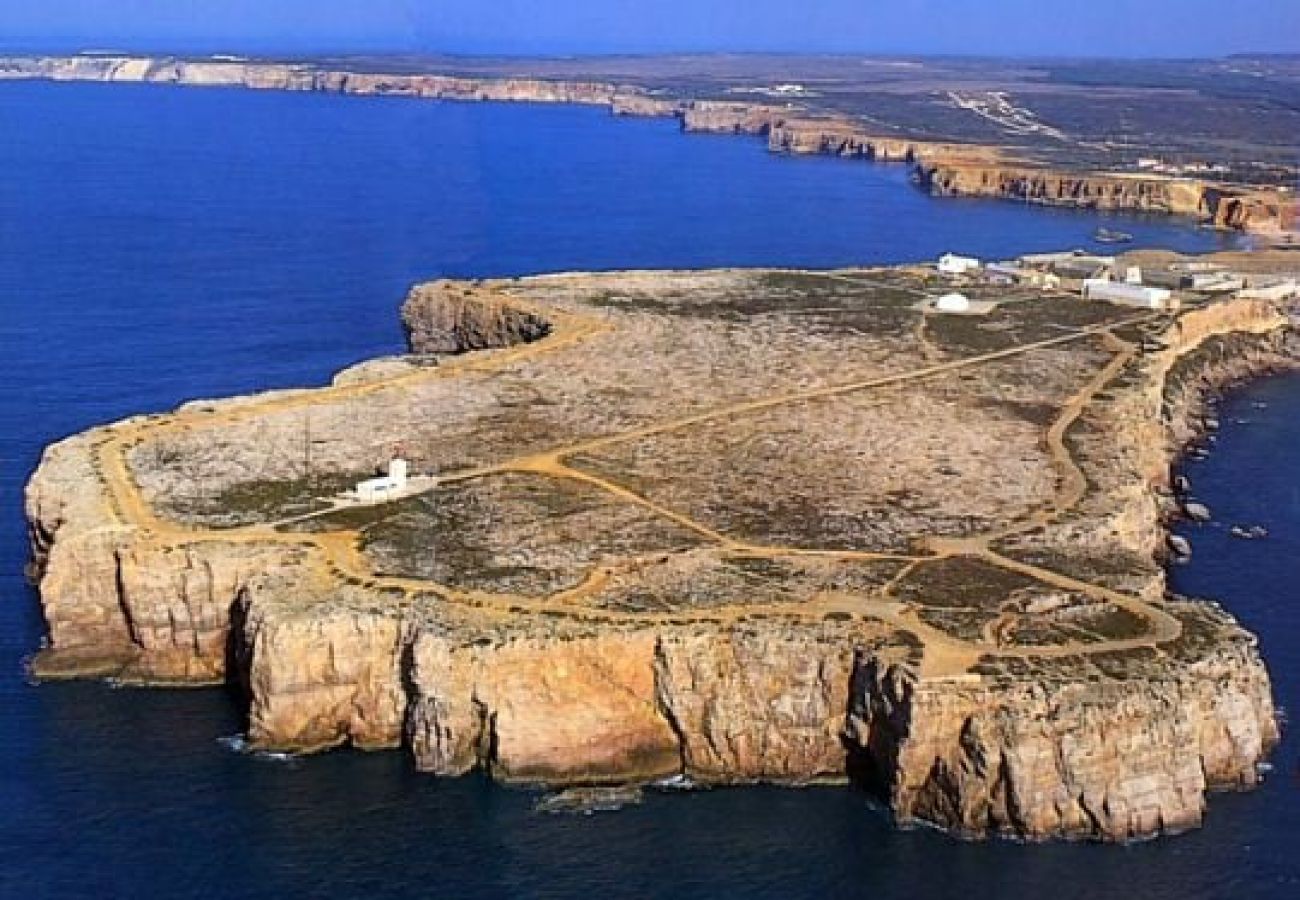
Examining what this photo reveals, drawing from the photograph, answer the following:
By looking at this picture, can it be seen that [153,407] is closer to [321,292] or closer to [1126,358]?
[321,292]

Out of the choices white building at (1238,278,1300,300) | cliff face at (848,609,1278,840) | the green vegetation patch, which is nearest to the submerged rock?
cliff face at (848,609,1278,840)

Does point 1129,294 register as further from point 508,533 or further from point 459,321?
point 508,533

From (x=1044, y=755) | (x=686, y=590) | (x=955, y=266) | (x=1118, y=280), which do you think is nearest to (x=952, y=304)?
(x=955, y=266)

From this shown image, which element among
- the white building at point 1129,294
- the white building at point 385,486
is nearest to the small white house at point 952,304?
the white building at point 1129,294

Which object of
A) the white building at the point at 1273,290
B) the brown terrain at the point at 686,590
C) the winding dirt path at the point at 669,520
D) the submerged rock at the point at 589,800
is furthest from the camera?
the white building at the point at 1273,290

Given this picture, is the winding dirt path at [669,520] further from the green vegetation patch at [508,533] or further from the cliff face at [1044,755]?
the cliff face at [1044,755]

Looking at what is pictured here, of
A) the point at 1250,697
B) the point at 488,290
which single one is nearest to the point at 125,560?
the point at 1250,697


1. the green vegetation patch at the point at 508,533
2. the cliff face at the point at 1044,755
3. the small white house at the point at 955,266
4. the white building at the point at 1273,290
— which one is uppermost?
the small white house at the point at 955,266

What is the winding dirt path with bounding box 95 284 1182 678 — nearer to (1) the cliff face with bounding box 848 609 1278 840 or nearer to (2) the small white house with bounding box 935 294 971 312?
(1) the cliff face with bounding box 848 609 1278 840
